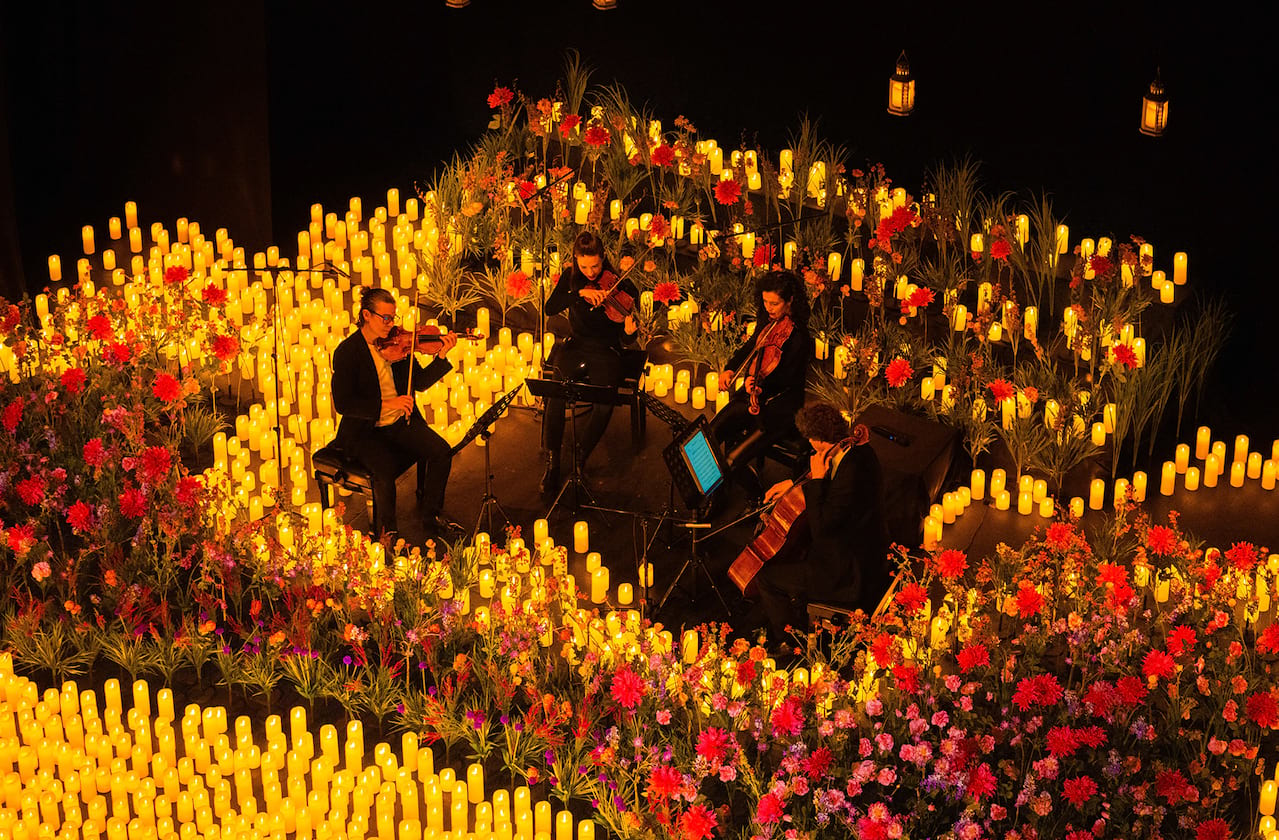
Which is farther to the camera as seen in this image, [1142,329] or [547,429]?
[1142,329]

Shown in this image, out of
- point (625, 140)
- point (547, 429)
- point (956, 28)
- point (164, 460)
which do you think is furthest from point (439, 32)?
point (164, 460)

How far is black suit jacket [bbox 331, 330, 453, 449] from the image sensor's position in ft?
29.3

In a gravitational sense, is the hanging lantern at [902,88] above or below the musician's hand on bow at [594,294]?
above

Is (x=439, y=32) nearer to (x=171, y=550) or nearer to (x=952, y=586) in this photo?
(x=171, y=550)

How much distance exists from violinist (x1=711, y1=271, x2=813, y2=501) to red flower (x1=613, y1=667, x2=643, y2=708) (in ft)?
6.14

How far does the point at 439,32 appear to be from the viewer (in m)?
13.0

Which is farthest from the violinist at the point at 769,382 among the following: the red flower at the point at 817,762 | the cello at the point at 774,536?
the red flower at the point at 817,762

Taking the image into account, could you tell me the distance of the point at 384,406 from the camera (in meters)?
9.07

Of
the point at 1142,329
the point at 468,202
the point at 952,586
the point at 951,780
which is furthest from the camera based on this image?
the point at 468,202

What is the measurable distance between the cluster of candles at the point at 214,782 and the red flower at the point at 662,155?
4.32 metres

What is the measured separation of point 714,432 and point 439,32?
471cm

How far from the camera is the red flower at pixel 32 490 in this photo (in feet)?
27.9

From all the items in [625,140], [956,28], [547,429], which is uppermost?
[956,28]

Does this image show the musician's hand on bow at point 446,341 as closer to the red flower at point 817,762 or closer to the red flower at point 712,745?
the red flower at point 712,745
